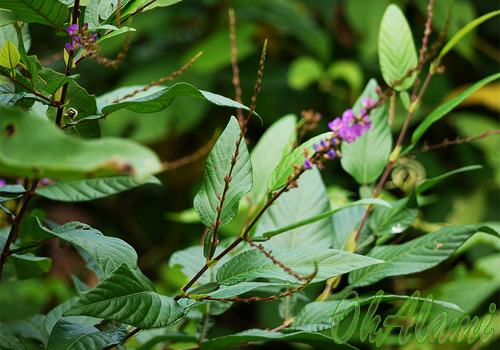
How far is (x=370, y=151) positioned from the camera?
494 mm

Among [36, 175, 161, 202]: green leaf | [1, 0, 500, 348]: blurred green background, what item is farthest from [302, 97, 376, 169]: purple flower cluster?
[1, 0, 500, 348]: blurred green background

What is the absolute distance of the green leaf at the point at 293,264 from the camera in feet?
1.01

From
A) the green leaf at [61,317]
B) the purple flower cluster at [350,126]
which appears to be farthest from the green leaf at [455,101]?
the green leaf at [61,317]

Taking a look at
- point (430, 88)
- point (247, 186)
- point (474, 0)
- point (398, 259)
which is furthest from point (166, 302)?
point (474, 0)

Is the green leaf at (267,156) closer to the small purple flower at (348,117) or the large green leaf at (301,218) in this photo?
the large green leaf at (301,218)

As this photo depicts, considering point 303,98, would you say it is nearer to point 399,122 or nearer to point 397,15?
point 399,122

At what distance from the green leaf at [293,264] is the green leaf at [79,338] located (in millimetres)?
89

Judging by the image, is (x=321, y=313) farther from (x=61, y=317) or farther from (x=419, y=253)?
(x=61, y=317)

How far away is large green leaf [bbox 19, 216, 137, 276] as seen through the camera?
12.2 inches

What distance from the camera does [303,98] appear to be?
1736 mm

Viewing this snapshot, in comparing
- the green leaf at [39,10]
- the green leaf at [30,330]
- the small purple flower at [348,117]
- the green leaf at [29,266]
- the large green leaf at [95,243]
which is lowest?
the green leaf at [30,330]

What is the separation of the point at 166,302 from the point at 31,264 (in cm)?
19

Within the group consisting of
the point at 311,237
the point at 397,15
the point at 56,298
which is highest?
the point at 397,15

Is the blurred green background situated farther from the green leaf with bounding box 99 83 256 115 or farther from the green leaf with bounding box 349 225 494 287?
the green leaf with bounding box 99 83 256 115
